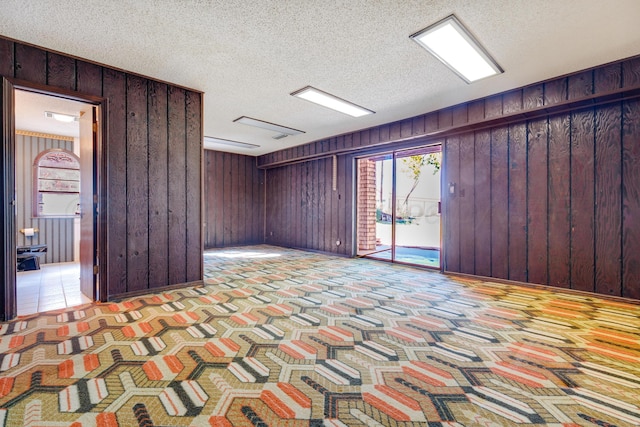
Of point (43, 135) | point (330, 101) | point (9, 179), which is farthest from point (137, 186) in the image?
point (43, 135)

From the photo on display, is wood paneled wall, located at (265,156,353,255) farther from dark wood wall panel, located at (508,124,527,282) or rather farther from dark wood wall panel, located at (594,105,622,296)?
dark wood wall panel, located at (594,105,622,296)

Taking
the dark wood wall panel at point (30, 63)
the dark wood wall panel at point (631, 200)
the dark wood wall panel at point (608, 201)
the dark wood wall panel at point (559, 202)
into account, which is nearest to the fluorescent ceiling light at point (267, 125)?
the dark wood wall panel at point (30, 63)

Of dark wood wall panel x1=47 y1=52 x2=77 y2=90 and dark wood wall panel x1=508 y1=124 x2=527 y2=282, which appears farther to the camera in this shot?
dark wood wall panel x1=508 y1=124 x2=527 y2=282

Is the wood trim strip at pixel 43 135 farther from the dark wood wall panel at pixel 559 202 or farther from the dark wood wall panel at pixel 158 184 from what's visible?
the dark wood wall panel at pixel 559 202

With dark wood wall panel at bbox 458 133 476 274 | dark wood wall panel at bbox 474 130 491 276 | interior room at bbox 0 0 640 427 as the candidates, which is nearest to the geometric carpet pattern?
interior room at bbox 0 0 640 427

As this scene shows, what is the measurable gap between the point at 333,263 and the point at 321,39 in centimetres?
370

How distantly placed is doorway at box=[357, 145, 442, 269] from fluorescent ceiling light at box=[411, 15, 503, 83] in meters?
3.30

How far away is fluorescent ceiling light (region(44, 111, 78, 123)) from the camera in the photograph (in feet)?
14.0

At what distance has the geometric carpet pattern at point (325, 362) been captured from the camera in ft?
4.25

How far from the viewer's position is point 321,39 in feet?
8.27

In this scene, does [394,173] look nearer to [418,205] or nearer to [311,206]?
[311,206]

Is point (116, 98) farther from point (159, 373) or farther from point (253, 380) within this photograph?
point (253, 380)

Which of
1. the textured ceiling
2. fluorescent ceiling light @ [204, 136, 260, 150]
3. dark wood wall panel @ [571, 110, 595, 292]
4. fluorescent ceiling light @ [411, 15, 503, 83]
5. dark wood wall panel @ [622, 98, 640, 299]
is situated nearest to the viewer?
the textured ceiling

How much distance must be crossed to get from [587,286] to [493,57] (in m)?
2.76
